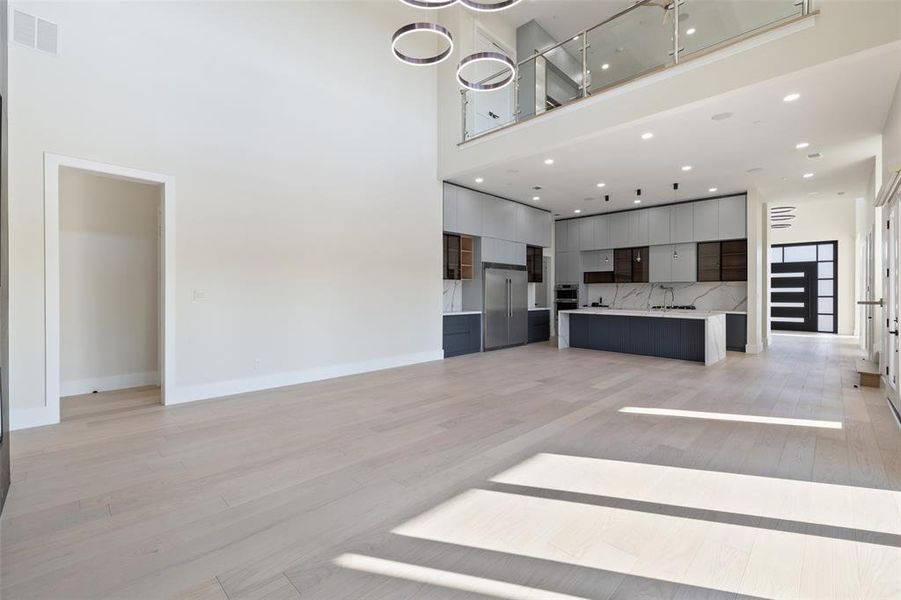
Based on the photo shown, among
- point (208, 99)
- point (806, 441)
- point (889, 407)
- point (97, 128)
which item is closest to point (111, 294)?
point (97, 128)

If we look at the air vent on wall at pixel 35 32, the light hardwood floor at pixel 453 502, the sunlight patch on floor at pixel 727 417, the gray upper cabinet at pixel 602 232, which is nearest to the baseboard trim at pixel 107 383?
the light hardwood floor at pixel 453 502

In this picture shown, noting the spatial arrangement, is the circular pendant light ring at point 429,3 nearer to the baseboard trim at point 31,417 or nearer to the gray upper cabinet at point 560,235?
the baseboard trim at point 31,417

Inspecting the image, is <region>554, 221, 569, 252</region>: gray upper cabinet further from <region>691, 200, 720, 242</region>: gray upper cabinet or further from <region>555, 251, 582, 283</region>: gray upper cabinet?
<region>691, 200, 720, 242</region>: gray upper cabinet

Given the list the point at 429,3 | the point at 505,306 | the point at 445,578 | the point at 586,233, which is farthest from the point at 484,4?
the point at 586,233

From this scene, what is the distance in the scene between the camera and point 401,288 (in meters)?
7.10

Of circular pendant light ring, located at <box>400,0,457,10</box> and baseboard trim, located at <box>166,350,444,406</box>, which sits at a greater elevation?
circular pendant light ring, located at <box>400,0,457,10</box>

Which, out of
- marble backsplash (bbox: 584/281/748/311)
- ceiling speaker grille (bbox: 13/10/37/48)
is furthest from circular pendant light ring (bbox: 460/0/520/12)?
marble backsplash (bbox: 584/281/748/311)

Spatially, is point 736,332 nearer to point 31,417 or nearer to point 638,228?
point 638,228

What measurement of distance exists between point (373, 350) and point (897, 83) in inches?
277

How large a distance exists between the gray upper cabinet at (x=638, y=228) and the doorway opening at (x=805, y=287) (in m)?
6.82

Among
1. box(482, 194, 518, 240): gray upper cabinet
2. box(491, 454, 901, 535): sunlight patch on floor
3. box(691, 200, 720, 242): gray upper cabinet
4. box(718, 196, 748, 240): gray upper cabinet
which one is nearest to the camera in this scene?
box(491, 454, 901, 535): sunlight patch on floor

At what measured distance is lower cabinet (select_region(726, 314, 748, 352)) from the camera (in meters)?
8.60

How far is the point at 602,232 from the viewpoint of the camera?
10641mm

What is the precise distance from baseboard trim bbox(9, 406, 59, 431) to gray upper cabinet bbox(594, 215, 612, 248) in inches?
415
